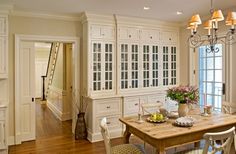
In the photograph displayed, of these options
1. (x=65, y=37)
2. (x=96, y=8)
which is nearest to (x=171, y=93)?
(x=96, y=8)

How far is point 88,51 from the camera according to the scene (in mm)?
4402

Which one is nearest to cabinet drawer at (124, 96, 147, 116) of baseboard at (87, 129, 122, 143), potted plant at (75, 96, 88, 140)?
baseboard at (87, 129, 122, 143)

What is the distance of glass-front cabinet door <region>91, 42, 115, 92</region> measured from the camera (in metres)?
4.49

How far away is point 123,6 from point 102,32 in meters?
0.81

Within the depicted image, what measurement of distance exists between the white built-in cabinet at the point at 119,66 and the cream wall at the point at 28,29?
1.31 feet

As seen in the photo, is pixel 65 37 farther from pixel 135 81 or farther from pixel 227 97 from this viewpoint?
pixel 227 97

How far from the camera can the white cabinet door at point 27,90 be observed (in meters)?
4.34

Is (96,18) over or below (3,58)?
over

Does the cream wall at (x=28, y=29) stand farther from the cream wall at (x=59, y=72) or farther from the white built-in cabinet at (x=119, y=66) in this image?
the cream wall at (x=59, y=72)

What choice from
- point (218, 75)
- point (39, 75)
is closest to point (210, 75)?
point (218, 75)

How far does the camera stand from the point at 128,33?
15.8 ft

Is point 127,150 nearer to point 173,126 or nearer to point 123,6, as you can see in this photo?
point 173,126

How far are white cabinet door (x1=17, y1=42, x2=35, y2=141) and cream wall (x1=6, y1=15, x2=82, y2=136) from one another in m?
0.20

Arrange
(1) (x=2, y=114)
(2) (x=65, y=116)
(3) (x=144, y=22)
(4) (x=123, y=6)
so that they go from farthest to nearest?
1. (2) (x=65, y=116)
2. (3) (x=144, y=22)
3. (4) (x=123, y=6)
4. (1) (x=2, y=114)
